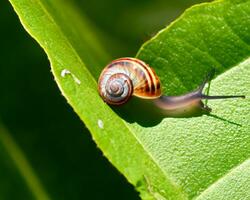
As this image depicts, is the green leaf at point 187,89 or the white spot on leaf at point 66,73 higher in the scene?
the white spot on leaf at point 66,73

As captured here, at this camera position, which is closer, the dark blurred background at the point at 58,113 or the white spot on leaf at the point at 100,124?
the white spot on leaf at the point at 100,124

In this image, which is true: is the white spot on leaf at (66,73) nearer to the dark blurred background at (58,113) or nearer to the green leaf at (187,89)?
the green leaf at (187,89)

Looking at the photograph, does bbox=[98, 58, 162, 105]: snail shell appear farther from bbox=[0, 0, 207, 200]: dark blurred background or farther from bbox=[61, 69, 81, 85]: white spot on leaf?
bbox=[61, 69, 81, 85]: white spot on leaf

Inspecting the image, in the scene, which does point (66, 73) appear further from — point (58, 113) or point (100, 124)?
point (58, 113)

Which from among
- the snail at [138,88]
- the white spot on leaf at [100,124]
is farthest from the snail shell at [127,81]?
the white spot on leaf at [100,124]

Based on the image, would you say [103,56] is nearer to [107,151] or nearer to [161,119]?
[161,119]

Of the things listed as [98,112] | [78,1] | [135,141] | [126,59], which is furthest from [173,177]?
[78,1]
